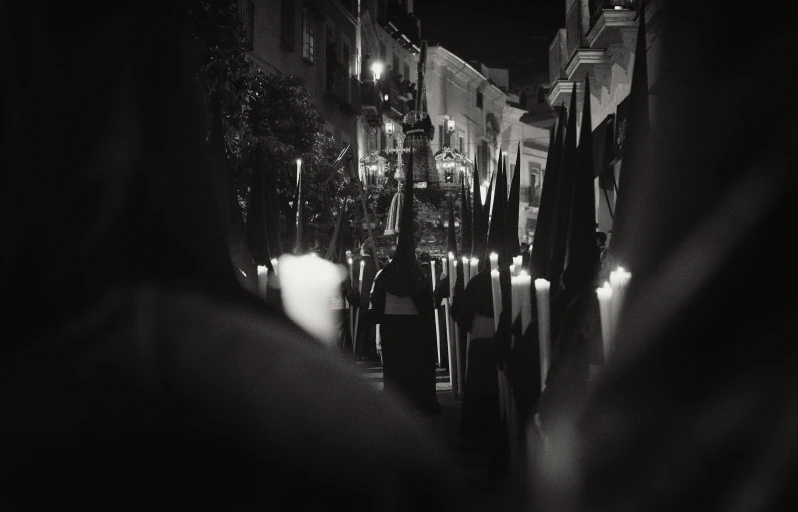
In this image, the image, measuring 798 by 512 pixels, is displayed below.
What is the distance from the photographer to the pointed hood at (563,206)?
565 cm

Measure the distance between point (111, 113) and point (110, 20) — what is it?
0.58 ft

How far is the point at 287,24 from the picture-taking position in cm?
2667

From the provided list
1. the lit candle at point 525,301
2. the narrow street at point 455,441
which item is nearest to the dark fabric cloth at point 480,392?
the narrow street at point 455,441

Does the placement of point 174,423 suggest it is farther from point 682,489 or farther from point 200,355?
point 682,489

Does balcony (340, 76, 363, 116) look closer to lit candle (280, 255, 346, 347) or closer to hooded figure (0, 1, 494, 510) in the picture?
lit candle (280, 255, 346, 347)

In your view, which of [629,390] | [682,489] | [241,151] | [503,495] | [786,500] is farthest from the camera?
[241,151]

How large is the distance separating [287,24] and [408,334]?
688 inches

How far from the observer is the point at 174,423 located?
192cm

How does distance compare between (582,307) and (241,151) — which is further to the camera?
(241,151)

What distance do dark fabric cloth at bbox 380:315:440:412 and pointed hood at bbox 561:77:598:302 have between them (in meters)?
5.36

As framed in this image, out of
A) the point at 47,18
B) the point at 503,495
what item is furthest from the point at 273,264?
the point at 47,18

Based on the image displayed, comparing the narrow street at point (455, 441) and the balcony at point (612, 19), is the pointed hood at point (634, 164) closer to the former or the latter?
the narrow street at point (455, 441)

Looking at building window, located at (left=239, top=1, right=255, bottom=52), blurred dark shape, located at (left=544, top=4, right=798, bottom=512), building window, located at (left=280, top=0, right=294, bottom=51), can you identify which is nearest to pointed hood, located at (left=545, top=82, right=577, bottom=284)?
blurred dark shape, located at (left=544, top=4, right=798, bottom=512)

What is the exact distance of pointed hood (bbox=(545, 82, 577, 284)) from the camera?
18.5 ft
